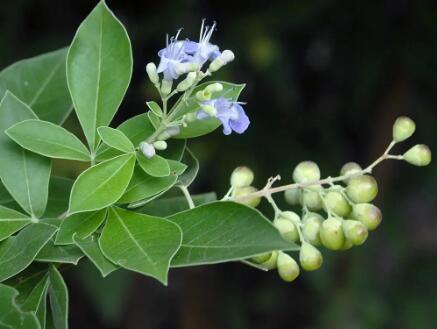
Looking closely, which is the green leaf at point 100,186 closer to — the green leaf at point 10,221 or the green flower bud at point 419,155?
the green leaf at point 10,221

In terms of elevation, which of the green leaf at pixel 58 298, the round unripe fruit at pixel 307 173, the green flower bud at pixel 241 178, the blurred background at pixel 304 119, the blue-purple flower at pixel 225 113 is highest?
the blue-purple flower at pixel 225 113

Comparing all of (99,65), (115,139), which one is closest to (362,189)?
(115,139)

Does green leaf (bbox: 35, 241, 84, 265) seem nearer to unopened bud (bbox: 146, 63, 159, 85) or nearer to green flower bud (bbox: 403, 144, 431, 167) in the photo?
unopened bud (bbox: 146, 63, 159, 85)

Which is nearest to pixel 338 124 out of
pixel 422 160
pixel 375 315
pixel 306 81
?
pixel 306 81

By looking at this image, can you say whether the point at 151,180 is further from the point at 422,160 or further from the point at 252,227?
the point at 422,160

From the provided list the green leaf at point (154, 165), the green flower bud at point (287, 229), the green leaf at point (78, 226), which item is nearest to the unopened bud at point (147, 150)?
the green leaf at point (154, 165)
